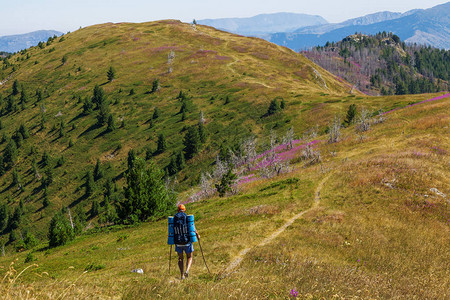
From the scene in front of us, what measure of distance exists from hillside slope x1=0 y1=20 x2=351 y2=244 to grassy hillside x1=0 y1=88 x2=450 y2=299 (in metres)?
38.9

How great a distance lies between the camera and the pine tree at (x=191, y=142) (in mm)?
75562

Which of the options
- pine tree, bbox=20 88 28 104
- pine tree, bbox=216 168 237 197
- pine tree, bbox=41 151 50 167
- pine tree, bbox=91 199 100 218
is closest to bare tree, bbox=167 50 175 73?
pine tree, bbox=41 151 50 167

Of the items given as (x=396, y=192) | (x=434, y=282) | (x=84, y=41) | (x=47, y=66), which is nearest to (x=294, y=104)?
(x=396, y=192)

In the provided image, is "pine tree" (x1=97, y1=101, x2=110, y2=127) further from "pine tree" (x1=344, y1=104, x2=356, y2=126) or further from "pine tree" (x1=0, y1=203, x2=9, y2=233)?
"pine tree" (x1=344, y1=104, x2=356, y2=126)

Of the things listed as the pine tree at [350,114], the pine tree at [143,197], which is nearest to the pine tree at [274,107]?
the pine tree at [350,114]

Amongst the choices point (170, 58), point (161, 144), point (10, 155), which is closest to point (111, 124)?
point (161, 144)

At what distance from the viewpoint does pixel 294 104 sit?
84875 mm

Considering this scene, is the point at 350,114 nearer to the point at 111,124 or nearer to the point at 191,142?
the point at 191,142

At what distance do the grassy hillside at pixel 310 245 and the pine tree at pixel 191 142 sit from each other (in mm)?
45700

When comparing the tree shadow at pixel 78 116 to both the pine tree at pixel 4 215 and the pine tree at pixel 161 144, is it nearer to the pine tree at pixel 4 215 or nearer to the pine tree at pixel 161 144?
the pine tree at pixel 4 215

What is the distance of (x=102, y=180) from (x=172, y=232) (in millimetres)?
76430

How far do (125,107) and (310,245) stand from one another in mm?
98473

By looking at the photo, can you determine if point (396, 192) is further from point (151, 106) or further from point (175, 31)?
point (175, 31)

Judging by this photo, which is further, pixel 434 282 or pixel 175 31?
pixel 175 31
